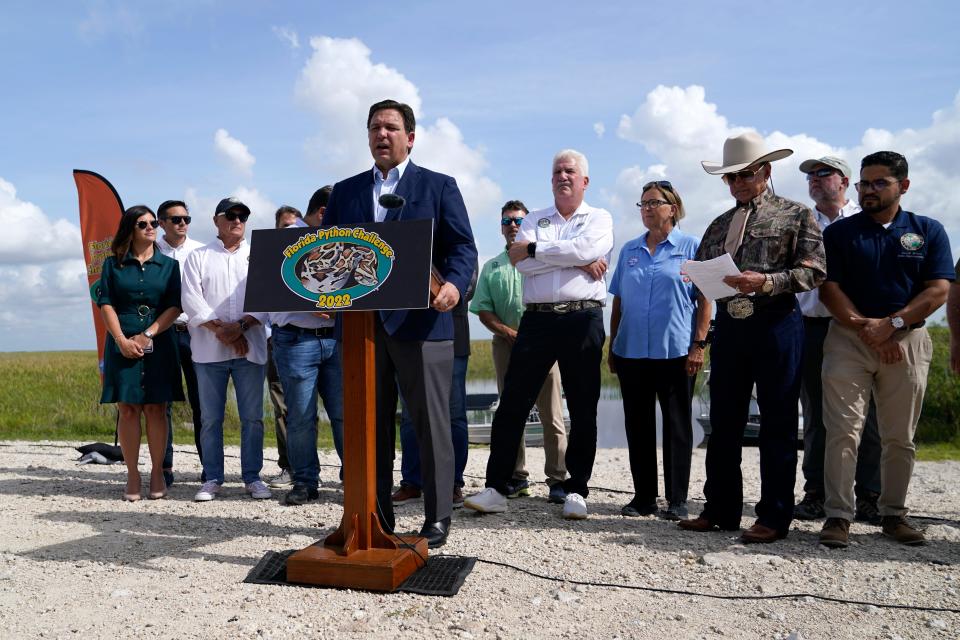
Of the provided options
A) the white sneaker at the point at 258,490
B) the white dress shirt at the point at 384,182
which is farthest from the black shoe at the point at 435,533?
the white sneaker at the point at 258,490

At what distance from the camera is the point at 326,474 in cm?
670

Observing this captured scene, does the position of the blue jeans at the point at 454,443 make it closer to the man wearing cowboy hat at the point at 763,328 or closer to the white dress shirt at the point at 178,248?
the man wearing cowboy hat at the point at 763,328

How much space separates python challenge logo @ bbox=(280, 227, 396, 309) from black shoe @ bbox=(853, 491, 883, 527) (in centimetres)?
341

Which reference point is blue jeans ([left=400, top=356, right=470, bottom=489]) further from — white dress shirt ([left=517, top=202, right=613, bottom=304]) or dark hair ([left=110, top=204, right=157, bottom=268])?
dark hair ([left=110, top=204, right=157, bottom=268])

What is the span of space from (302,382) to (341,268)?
213 cm

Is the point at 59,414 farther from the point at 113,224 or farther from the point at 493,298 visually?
the point at 493,298

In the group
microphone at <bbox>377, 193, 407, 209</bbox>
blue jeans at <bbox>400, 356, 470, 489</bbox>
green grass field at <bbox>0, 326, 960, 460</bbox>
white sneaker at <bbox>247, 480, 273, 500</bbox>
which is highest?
microphone at <bbox>377, 193, 407, 209</bbox>

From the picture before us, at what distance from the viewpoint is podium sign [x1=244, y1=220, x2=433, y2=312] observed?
327cm

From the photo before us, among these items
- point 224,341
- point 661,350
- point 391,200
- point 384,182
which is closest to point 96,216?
point 224,341

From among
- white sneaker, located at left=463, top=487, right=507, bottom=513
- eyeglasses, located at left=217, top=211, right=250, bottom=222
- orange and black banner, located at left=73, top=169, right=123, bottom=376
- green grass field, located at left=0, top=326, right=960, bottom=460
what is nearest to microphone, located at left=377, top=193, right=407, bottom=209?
white sneaker, located at left=463, top=487, right=507, bottom=513

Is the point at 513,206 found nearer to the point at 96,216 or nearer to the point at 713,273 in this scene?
the point at 713,273

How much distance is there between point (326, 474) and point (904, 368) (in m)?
4.53

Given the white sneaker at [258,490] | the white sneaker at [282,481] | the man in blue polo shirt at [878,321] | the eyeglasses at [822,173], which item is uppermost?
the eyeglasses at [822,173]

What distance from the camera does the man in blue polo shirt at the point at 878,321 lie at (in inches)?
165
